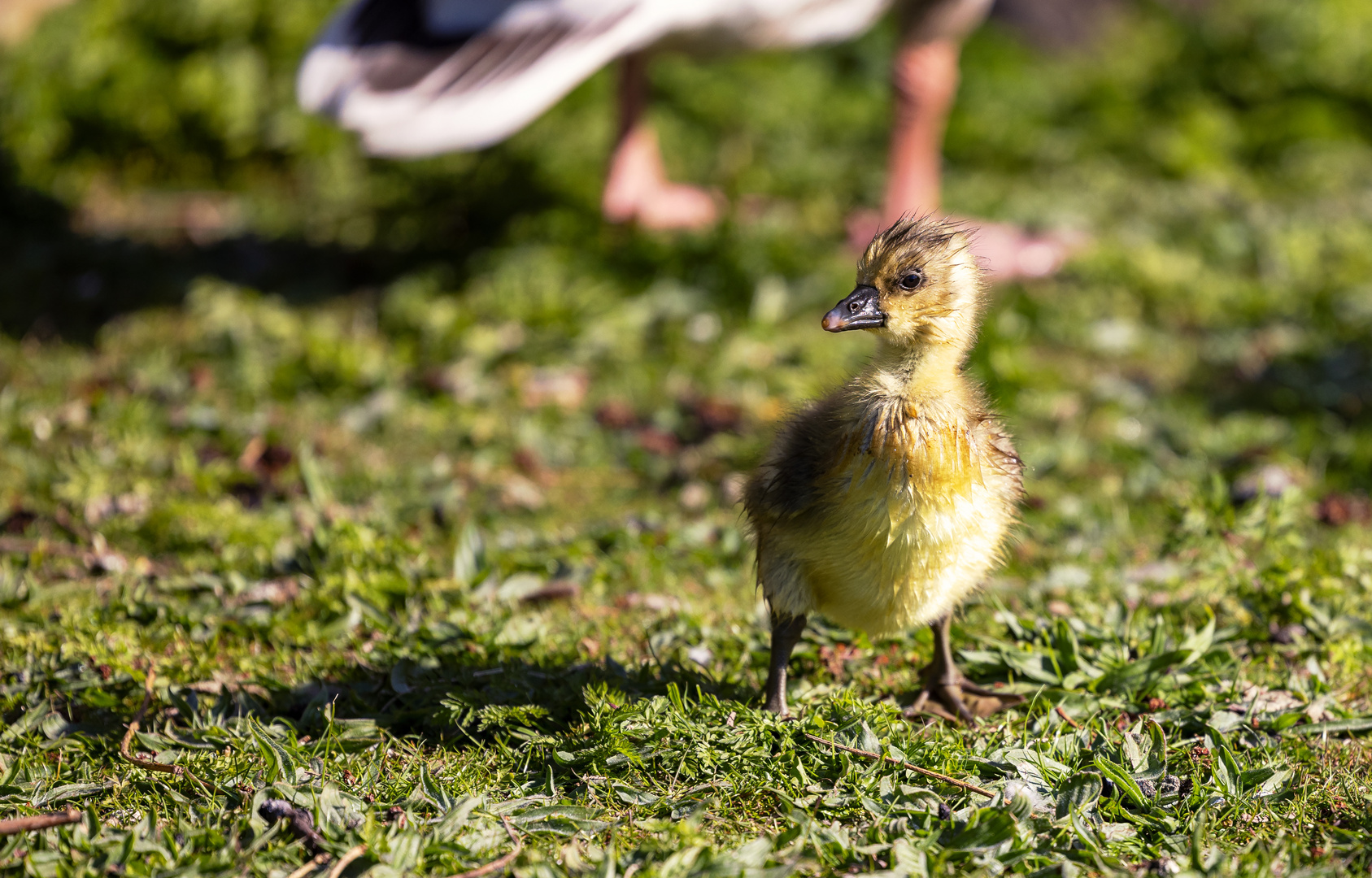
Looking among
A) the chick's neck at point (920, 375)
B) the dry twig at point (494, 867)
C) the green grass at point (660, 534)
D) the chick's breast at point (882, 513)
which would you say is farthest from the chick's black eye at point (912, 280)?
the dry twig at point (494, 867)

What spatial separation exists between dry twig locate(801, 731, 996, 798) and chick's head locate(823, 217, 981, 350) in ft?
3.27

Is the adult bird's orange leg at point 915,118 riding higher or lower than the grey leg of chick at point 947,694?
higher

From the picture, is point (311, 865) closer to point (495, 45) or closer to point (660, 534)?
point (660, 534)

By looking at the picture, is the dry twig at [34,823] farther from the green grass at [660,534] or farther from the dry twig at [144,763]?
the dry twig at [144,763]

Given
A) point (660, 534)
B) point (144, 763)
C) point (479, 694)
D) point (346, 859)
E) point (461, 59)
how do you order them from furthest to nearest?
point (461, 59), point (660, 534), point (479, 694), point (144, 763), point (346, 859)

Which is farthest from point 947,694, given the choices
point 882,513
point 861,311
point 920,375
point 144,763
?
point 144,763

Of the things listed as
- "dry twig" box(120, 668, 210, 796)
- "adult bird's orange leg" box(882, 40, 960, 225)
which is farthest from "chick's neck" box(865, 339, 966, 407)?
"adult bird's orange leg" box(882, 40, 960, 225)

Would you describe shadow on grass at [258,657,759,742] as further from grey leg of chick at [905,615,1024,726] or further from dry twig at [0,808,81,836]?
dry twig at [0,808,81,836]

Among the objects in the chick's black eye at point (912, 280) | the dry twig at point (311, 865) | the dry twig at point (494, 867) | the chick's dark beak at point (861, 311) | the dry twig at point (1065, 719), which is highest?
the chick's black eye at point (912, 280)

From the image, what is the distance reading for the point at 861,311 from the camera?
→ 3076 millimetres

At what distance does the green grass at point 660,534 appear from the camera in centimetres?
299

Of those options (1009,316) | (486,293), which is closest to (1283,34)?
(1009,316)

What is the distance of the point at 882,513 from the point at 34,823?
203 centimetres

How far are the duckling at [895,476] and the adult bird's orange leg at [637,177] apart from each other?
3920mm
